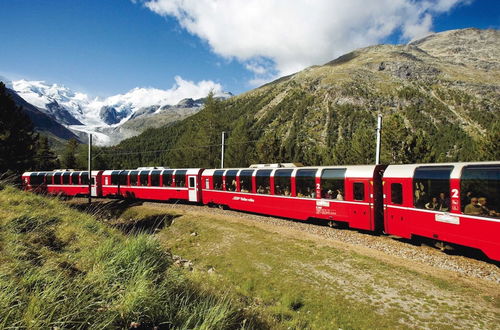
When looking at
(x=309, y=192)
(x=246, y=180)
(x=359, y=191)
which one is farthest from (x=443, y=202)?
(x=246, y=180)

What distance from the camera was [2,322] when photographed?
289cm

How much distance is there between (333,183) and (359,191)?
1589 mm

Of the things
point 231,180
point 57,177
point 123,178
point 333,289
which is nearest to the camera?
point 333,289

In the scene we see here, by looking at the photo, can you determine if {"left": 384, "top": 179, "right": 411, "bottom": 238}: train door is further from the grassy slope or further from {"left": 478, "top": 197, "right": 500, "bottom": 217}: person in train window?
{"left": 478, "top": 197, "right": 500, "bottom": 217}: person in train window

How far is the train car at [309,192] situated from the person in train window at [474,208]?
15.1 feet

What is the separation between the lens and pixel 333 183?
16625 mm

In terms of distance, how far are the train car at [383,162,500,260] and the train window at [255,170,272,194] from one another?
26.3ft

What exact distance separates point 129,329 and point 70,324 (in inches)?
25.9

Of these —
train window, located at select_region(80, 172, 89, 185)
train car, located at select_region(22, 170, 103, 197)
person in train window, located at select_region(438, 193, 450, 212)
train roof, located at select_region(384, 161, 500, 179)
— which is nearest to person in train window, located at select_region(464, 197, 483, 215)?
person in train window, located at select_region(438, 193, 450, 212)

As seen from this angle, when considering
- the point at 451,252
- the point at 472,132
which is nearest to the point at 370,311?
the point at 451,252

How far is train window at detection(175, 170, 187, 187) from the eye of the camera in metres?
27.8

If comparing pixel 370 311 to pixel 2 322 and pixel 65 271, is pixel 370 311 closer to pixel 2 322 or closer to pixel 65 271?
pixel 65 271

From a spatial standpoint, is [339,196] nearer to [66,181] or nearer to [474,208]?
[474,208]

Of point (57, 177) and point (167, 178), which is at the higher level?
point (57, 177)
